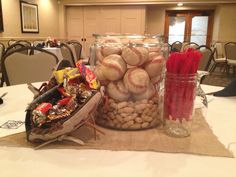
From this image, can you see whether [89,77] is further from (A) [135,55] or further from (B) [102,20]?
(B) [102,20]

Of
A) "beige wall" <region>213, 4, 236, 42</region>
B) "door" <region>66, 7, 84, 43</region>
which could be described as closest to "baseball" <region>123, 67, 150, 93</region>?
"door" <region>66, 7, 84, 43</region>

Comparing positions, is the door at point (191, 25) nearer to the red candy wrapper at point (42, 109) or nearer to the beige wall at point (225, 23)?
the beige wall at point (225, 23)

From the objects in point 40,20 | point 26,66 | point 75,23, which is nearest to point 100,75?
point 26,66

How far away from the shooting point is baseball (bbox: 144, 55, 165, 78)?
0.61m

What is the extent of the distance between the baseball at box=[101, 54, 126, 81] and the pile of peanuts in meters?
0.06

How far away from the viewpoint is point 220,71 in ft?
23.3

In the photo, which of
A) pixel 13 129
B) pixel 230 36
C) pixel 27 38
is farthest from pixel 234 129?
pixel 230 36

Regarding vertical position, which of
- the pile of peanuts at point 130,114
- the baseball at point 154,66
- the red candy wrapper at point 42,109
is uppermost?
the baseball at point 154,66

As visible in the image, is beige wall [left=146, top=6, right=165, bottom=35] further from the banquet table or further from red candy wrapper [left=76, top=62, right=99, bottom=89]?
the banquet table

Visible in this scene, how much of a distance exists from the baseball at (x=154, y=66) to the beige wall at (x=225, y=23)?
761 cm

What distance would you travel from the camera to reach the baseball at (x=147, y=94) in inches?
23.9

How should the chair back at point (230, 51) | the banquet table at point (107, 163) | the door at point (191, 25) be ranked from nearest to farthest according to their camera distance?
the banquet table at point (107, 163)
the chair back at point (230, 51)
the door at point (191, 25)

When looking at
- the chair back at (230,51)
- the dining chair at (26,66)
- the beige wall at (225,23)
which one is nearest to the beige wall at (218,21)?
the beige wall at (225,23)

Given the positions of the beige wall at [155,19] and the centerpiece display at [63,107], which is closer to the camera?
the centerpiece display at [63,107]
